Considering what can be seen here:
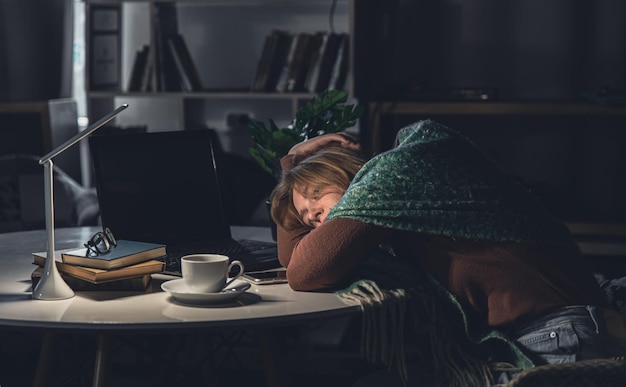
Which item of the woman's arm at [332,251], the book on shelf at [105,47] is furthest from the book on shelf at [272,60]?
the woman's arm at [332,251]

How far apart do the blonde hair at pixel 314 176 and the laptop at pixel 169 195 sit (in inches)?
4.4

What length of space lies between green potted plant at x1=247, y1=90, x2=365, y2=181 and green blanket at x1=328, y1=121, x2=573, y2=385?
19.9 inches

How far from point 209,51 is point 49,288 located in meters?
2.54

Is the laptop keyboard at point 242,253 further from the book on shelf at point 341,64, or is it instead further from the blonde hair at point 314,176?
the book on shelf at point 341,64

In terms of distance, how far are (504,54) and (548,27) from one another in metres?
0.21

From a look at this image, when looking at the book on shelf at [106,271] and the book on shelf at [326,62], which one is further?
the book on shelf at [326,62]

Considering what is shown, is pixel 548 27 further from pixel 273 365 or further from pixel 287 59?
pixel 273 365

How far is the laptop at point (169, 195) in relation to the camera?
1.91m

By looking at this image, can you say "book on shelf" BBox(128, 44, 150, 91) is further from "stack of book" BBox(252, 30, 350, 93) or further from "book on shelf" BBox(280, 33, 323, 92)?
"book on shelf" BBox(280, 33, 323, 92)

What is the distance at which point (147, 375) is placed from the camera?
301 centimetres

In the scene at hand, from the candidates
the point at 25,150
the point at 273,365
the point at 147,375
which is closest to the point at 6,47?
the point at 25,150

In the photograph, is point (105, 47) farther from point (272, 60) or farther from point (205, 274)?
point (205, 274)

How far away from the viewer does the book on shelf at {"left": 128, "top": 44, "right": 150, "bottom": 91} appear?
3.77 metres

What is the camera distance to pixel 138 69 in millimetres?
3783
